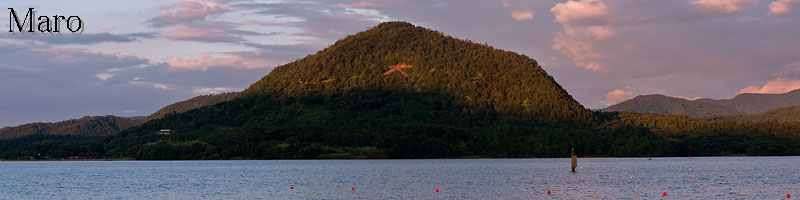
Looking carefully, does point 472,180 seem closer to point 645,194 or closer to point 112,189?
point 645,194

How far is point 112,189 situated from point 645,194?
66142 mm

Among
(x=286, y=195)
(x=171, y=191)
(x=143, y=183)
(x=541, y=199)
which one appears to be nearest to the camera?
(x=541, y=199)

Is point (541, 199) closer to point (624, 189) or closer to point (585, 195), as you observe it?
point (585, 195)

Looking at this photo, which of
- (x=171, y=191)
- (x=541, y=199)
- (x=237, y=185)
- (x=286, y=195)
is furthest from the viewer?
(x=237, y=185)

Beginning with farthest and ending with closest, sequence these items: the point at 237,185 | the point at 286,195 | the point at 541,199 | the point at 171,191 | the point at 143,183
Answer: the point at 143,183
the point at 237,185
the point at 171,191
the point at 286,195
the point at 541,199

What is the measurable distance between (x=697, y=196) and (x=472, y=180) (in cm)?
3998

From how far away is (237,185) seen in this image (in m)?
114

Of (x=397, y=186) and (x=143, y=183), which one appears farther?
(x=143, y=183)

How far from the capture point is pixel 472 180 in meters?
120

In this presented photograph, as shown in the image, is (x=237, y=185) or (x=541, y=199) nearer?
(x=541, y=199)

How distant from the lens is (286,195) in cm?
9294

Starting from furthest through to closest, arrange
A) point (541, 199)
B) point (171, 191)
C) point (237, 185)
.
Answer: point (237, 185) → point (171, 191) → point (541, 199)

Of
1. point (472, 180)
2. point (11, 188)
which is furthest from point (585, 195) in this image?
point (11, 188)

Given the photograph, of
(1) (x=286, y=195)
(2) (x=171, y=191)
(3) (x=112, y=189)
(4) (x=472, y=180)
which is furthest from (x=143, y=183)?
(4) (x=472, y=180)
